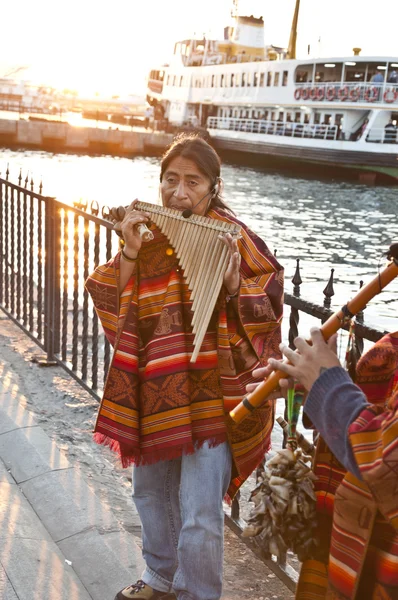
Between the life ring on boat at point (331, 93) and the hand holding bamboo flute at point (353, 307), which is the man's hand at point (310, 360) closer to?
the hand holding bamboo flute at point (353, 307)

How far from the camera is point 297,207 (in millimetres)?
27578

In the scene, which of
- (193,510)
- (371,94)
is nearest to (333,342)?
(193,510)

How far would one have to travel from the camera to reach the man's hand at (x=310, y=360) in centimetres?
155

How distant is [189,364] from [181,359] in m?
0.04

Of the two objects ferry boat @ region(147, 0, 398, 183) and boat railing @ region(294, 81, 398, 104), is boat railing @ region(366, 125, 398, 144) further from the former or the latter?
boat railing @ region(294, 81, 398, 104)

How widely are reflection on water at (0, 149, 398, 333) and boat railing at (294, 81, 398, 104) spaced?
5.36 metres

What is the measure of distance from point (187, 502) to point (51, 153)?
1763 inches

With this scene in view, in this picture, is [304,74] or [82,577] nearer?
[82,577]

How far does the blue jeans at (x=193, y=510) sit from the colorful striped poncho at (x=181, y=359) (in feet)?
0.19

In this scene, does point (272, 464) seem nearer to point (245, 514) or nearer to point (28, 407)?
point (245, 514)

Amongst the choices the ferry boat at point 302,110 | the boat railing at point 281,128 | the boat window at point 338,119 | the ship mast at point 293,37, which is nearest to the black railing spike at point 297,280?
the ferry boat at point 302,110

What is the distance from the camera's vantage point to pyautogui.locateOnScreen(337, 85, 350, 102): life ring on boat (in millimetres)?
40719

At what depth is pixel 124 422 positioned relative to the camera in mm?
2383


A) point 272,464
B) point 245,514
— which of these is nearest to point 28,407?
point 245,514
